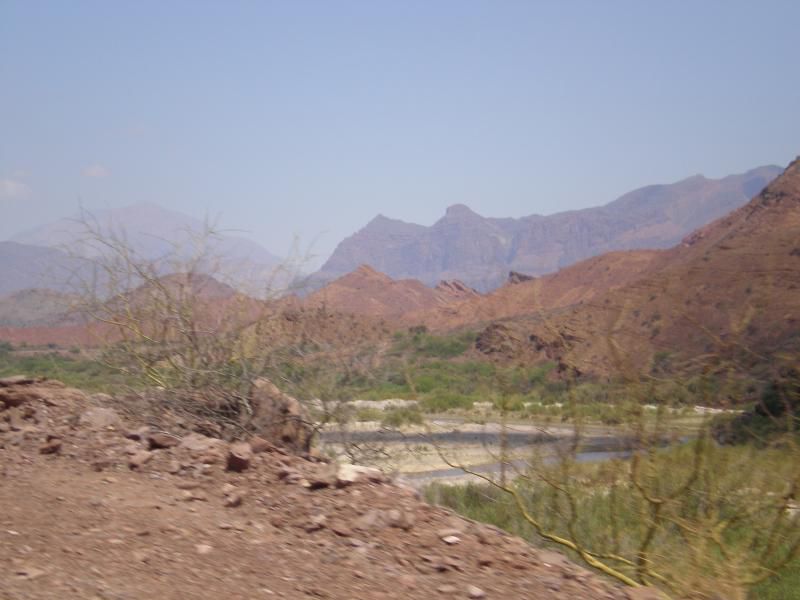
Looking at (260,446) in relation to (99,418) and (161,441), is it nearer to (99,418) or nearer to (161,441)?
(161,441)

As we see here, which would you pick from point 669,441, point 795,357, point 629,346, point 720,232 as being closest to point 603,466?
point 669,441

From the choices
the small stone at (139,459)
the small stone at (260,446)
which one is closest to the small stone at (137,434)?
the small stone at (139,459)

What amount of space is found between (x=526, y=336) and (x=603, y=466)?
167 centimetres

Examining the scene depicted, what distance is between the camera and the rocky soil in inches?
199

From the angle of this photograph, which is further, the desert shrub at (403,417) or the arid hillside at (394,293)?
the arid hillside at (394,293)

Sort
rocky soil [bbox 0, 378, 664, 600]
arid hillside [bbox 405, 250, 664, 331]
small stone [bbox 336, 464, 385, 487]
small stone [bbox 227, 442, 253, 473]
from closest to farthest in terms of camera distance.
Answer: rocky soil [bbox 0, 378, 664, 600], small stone [bbox 336, 464, 385, 487], small stone [bbox 227, 442, 253, 473], arid hillside [bbox 405, 250, 664, 331]

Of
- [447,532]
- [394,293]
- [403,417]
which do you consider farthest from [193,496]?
[394,293]

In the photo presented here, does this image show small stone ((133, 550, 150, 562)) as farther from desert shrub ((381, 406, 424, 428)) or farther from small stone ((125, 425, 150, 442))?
desert shrub ((381, 406, 424, 428))

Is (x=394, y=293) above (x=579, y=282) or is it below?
below

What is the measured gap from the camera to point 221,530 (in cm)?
595

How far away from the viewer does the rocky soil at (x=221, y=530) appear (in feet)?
16.6

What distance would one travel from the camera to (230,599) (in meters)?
4.81

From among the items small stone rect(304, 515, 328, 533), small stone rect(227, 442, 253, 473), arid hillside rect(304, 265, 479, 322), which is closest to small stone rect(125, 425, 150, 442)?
small stone rect(227, 442, 253, 473)

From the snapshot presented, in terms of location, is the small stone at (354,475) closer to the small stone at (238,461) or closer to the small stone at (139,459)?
the small stone at (238,461)
